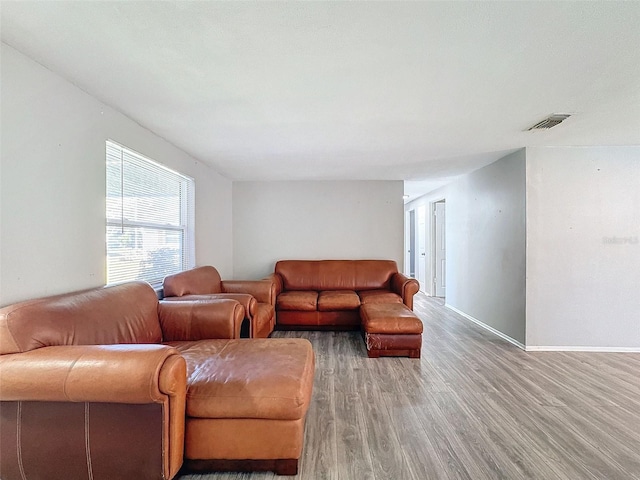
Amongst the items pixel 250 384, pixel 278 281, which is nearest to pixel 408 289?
pixel 278 281

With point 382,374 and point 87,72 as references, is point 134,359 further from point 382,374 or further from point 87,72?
point 382,374

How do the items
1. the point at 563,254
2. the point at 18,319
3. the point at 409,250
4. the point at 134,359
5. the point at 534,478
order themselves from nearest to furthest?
the point at 134,359 < the point at 18,319 < the point at 534,478 < the point at 563,254 < the point at 409,250

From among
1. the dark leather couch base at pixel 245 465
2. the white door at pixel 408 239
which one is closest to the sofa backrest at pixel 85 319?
the dark leather couch base at pixel 245 465

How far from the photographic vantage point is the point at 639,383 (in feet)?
9.07

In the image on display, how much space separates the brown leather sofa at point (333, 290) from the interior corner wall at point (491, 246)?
3.43ft

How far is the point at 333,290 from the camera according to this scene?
16.2 feet

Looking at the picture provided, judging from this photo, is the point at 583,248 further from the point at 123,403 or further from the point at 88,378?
the point at 88,378

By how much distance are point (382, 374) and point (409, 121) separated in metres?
2.31

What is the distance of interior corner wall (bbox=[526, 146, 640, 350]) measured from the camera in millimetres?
3543

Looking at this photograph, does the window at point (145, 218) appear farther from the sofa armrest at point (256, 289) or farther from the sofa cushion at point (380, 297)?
the sofa cushion at point (380, 297)

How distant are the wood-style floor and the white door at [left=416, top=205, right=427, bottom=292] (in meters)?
4.08

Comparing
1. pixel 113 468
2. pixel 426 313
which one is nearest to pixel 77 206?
pixel 113 468

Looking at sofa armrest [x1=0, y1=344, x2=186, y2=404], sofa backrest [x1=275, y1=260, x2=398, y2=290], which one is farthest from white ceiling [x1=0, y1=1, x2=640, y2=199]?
sofa backrest [x1=275, y1=260, x2=398, y2=290]

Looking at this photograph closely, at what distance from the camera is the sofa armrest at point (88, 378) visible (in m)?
1.33
